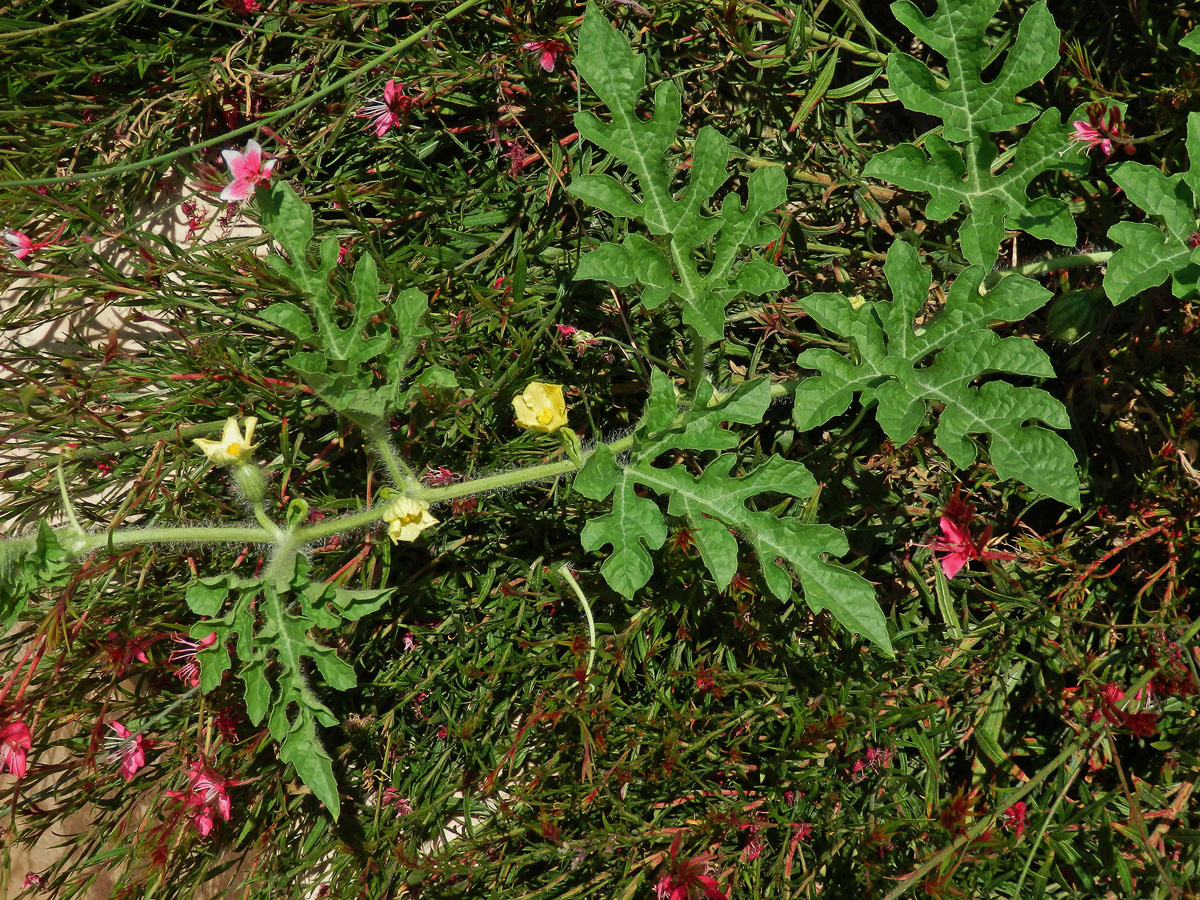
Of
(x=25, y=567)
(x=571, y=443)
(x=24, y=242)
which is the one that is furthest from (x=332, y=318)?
(x=24, y=242)

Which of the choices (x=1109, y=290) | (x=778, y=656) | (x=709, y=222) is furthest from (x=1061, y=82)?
(x=778, y=656)

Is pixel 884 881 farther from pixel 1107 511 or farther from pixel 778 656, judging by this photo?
pixel 1107 511

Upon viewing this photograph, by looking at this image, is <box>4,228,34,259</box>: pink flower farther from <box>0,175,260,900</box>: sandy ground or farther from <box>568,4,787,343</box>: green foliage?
<box>568,4,787,343</box>: green foliage

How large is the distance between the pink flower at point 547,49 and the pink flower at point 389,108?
1.44 ft

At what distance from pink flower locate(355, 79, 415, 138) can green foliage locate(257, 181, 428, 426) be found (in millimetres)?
637

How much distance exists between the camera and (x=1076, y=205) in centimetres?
296

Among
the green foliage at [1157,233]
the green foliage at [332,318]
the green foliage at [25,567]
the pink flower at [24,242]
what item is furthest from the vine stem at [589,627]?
the pink flower at [24,242]

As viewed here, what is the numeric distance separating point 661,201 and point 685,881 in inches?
82.4

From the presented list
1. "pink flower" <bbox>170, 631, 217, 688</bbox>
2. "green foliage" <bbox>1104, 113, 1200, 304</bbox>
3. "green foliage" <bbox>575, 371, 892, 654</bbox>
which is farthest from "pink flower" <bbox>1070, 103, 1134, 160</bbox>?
"pink flower" <bbox>170, 631, 217, 688</bbox>

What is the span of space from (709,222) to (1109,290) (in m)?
1.07

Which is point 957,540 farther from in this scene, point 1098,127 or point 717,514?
point 1098,127

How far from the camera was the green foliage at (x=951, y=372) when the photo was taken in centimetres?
231

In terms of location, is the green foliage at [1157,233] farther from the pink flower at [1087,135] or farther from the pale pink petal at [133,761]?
the pale pink petal at [133,761]

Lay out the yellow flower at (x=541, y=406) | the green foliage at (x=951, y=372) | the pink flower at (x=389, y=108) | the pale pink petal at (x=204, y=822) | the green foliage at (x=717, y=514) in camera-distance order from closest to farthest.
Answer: the green foliage at (x=951, y=372)
the green foliage at (x=717, y=514)
the yellow flower at (x=541, y=406)
the pale pink petal at (x=204, y=822)
the pink flower at (x=389, y=108)
